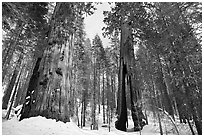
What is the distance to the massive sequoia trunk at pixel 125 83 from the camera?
624 centimetres

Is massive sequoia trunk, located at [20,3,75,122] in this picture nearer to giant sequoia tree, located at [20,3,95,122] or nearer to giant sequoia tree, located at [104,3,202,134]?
giant sequoia tree, located at [20,3,95,122]

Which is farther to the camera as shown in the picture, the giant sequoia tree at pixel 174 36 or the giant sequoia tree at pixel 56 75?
the giant sequoia tree at pixel 174 36

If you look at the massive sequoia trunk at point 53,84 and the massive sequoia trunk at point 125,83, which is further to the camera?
the massive sequoia trunk at point 125,83

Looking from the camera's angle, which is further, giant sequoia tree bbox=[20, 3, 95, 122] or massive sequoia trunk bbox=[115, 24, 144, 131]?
massive sequoia trunk bbox=[115, 24, 144, 131]

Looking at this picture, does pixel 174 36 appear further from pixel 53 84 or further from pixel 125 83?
pixel 53 84

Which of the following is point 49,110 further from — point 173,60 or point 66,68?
point 173,60

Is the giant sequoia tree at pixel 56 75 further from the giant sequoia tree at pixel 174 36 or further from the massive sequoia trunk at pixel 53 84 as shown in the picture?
the giant sequoia tree at pixel 174 36

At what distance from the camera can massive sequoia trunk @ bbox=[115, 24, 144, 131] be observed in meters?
6.24

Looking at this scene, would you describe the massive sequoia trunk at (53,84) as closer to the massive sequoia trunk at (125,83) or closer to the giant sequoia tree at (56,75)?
the giant sequoia tree at (56,75)

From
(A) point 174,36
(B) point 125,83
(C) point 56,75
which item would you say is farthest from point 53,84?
(A) point 174,36

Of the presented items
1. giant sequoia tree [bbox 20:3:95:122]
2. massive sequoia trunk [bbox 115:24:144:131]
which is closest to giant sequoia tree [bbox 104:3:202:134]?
massive sequoia trunk [bbox 115:24:144:131]

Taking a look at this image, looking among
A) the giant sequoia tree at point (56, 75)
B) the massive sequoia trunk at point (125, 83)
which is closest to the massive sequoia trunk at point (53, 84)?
the giant sequoia tree at point (56, 75)

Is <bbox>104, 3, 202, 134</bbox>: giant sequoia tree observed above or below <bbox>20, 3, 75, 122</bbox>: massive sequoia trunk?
above

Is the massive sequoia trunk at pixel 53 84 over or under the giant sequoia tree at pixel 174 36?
under
